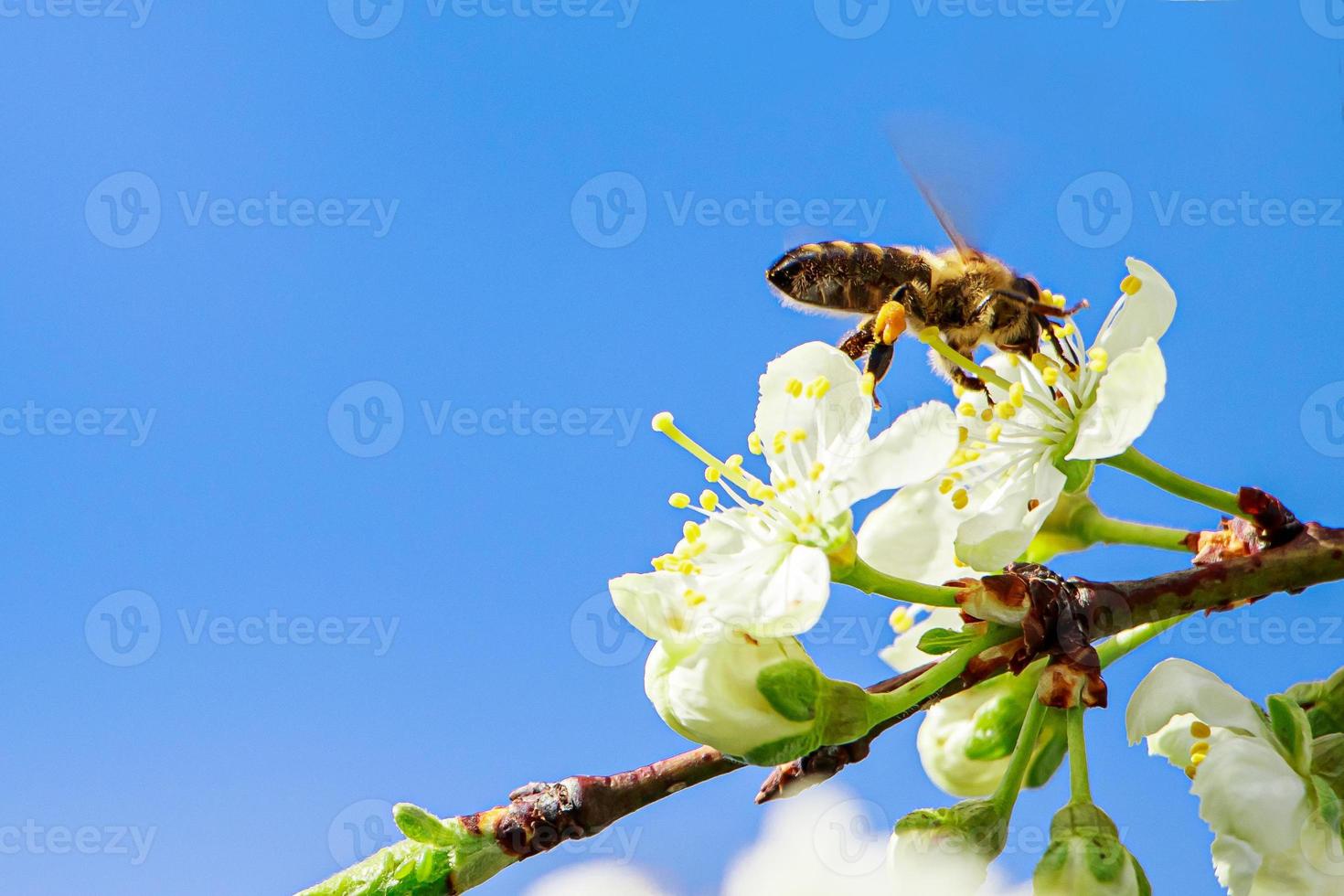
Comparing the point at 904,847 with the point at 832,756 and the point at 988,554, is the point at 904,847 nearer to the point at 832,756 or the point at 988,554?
the point at 832,756

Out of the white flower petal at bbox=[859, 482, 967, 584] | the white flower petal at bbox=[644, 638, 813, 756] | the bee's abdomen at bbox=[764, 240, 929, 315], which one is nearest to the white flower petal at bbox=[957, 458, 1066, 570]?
the white flower petal at bbox=[859, 482, 967, 584]

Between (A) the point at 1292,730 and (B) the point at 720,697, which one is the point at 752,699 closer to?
(B) the point at 720,697

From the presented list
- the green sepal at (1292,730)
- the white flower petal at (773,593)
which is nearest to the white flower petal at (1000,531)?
the white flower petal at (773,593)

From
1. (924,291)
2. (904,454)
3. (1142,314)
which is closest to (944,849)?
(904,454)

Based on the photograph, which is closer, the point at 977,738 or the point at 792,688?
the point at 792,688

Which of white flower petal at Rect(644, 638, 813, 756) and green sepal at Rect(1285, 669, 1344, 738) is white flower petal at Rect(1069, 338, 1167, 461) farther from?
white flower petal at Rect(644, 638, 813, 756)

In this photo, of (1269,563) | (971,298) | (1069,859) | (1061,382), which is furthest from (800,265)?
(1069,859)
